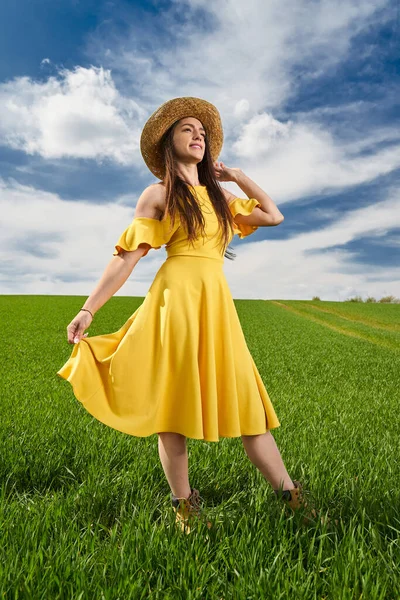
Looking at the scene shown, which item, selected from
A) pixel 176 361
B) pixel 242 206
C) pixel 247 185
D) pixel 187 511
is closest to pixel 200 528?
pixel 187 511

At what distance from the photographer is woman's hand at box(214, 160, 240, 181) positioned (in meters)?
3.53

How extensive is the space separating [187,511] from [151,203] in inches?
73.0

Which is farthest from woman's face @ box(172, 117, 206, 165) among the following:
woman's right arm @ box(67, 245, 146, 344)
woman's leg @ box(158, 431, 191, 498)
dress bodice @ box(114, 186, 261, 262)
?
woman's leg @ box(158, 431, 191, 498)

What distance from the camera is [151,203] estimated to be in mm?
3203

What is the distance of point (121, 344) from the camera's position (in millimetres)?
3127

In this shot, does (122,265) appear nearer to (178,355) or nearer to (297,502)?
(178,355)

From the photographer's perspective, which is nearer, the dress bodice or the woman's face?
the dress bodice

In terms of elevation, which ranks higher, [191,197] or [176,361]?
[191,197]

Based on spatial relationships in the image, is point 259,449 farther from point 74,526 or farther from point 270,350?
point 270,350

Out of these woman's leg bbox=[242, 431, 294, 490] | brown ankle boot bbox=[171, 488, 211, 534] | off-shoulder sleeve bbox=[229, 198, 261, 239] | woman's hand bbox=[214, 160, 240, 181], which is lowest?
brown ankle boot bbox=[171, 488, 211, 534]

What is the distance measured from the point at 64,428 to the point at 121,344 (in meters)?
2.64

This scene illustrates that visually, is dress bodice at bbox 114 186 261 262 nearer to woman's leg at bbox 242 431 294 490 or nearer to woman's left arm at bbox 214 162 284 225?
woman's left arm at bbox 214 162 284 225

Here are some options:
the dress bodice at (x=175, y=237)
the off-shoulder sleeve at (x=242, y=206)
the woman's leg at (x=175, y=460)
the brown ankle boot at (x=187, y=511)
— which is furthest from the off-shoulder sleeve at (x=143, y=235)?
the brown ankle boot at (x=187, y=511)

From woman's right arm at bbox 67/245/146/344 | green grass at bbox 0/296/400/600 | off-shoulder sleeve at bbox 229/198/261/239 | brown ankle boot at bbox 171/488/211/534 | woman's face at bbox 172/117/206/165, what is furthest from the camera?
off-shoulder sleeve at bbox 229/198/261/239
